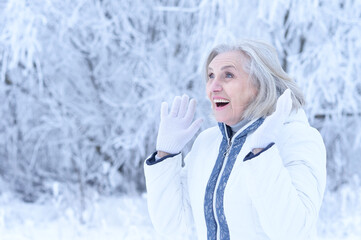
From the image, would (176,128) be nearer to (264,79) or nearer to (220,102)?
(220,102)

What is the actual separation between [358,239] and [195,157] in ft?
9.94

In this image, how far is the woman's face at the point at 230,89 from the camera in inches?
71.1

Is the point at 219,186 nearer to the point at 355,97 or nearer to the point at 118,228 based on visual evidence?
the point at 118,228

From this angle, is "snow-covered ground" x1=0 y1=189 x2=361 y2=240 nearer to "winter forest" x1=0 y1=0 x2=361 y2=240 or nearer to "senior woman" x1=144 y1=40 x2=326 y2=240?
"winter forest" x1=0 y1=0 x2=361 y2=240

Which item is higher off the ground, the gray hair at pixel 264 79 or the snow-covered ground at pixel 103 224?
the gray hair at pixel 264 79

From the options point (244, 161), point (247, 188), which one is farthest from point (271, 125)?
point (247, 188)

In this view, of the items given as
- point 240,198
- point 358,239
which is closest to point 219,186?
point 240,198

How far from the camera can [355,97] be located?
523 centimetres

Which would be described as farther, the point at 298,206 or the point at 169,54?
the point at 169,54

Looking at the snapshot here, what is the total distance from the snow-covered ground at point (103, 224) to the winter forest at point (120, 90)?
0.02m

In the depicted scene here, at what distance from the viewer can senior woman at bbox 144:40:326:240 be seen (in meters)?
1.50

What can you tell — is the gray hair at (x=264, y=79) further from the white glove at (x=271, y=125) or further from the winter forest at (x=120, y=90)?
the winter forest at (x=120, y=90)

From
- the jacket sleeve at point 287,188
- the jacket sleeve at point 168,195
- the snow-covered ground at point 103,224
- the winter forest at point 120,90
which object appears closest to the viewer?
the jacket sleeve at point 287,188

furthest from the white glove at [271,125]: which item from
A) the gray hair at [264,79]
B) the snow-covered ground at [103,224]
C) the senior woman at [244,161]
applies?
the snow-covered ground at [103,224]
